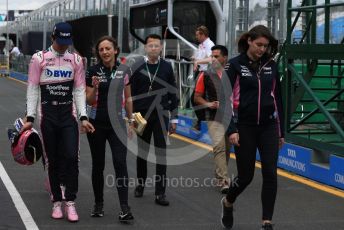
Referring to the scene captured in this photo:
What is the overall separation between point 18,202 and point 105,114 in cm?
159

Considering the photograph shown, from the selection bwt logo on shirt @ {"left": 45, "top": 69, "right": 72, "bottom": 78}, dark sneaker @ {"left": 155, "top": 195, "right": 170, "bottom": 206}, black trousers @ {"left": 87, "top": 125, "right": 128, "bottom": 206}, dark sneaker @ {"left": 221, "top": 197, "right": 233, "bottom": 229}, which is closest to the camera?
dark sneaker @ {"left": 221, "top": 197, "right": 233, "bottom": 229}

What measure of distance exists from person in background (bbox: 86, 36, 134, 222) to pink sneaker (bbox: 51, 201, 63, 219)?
0.33 metres

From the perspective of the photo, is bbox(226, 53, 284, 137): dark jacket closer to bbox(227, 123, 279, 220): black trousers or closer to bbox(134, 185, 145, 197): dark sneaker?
bbox(227, 123, 279, 220): black trousers

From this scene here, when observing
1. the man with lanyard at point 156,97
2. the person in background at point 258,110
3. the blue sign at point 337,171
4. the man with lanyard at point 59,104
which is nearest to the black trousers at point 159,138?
the man with lanyard at point 156,97

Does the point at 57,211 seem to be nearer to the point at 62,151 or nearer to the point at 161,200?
the point at 62,151

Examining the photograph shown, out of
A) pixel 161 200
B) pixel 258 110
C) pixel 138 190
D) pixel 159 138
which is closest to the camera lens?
pixel 258 110

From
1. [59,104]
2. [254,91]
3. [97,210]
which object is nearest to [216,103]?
[254,91]

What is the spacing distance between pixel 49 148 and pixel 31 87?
0.64 m

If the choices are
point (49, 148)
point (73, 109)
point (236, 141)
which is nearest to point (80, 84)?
point (73, 109)

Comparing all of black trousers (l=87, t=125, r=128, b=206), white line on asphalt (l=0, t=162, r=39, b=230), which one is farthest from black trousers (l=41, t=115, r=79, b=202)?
white line on asphalt (l=0, t=162, r=39, b=230)

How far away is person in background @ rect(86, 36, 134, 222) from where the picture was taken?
6.90 meters

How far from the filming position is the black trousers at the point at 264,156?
633cm

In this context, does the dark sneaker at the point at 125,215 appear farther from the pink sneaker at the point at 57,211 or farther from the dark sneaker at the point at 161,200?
the dark sneaker at the point at 161,200

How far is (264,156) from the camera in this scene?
20.9 feet
